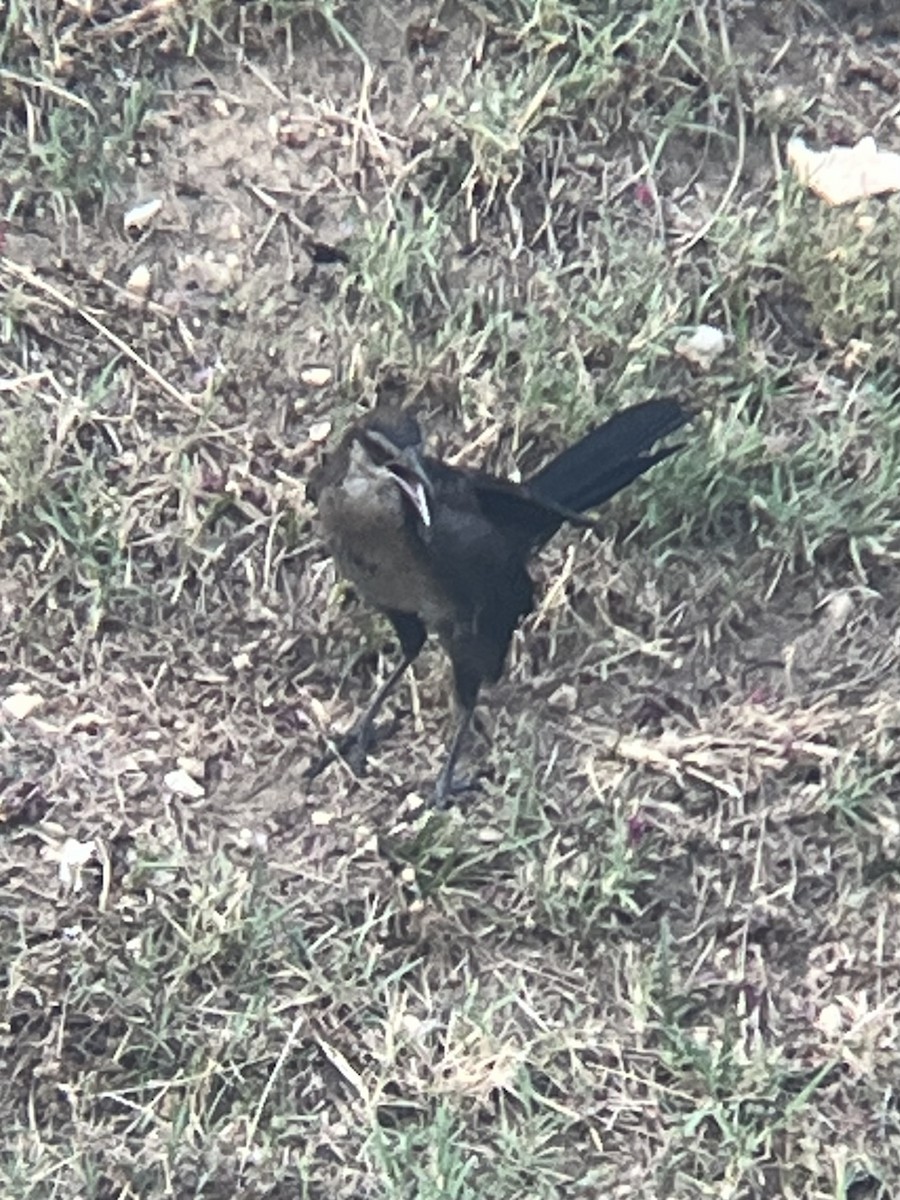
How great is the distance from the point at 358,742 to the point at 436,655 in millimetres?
257

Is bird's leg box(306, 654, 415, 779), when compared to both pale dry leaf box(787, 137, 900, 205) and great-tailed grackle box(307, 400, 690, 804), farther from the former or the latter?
pale dry leaf box(787, 137, 900, 205)

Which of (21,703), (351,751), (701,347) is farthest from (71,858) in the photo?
(701,347)

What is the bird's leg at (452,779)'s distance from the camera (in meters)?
3.59

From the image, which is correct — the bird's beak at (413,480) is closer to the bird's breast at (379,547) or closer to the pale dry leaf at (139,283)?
the bird's breast at (379,547)

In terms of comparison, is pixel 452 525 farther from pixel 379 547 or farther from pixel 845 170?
pixel 845 170

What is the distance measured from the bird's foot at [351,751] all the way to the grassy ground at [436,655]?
0.03 m

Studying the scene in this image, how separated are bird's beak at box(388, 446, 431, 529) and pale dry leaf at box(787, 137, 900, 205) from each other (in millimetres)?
1521

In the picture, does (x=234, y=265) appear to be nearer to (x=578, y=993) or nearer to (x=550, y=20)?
(x=550, y=20)

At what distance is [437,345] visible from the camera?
4070 millimetres

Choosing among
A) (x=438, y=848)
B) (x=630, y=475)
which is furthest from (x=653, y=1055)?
(x=630, y=475)

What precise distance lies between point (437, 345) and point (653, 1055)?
1.48 metres

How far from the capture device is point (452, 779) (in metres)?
3.61

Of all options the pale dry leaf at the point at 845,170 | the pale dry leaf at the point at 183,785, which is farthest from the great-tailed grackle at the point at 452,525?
the pale dry leaf at the point at 845,170

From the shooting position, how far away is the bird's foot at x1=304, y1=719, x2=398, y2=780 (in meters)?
3.64
